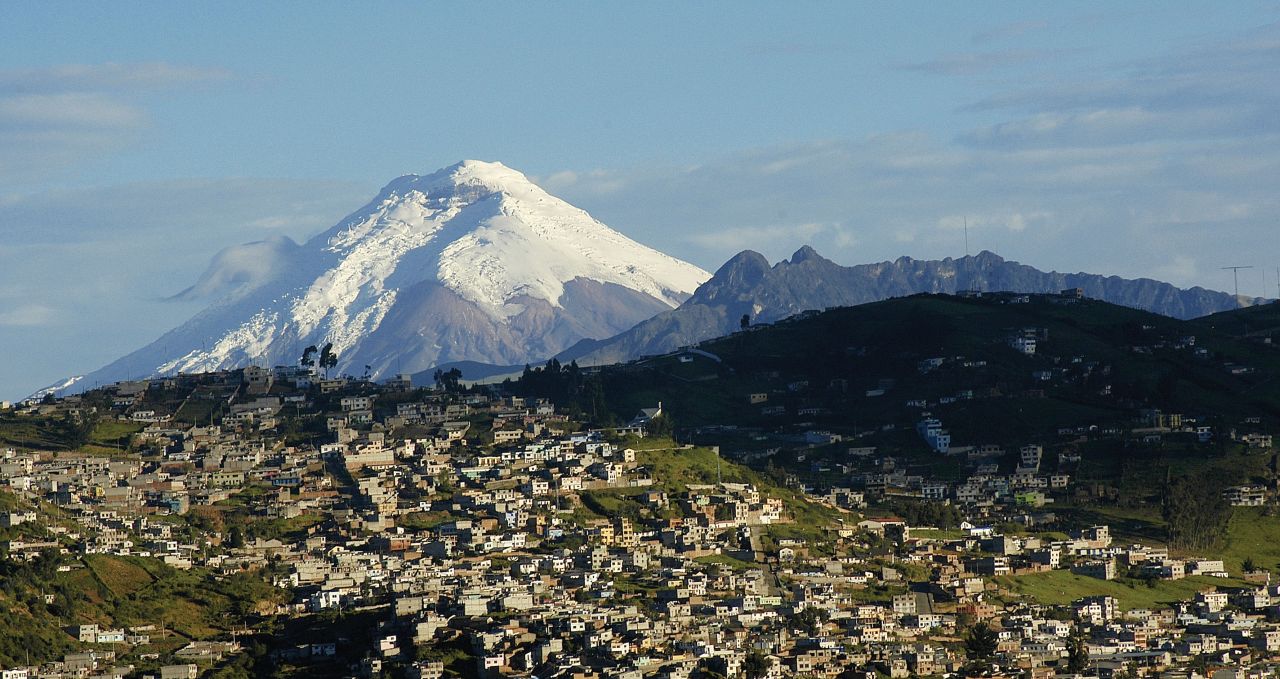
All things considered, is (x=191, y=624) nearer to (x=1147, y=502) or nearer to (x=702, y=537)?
(x=702, y=537)

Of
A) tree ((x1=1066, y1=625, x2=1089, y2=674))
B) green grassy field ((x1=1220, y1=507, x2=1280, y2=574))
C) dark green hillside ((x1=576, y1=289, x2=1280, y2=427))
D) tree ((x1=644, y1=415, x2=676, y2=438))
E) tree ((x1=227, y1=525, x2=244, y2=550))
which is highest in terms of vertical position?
dark green hillside ((x1=576, y1=289, x2=1280, y2=427))

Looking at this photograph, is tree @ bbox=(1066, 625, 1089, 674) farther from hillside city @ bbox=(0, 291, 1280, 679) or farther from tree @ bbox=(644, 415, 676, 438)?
tree @ bbox=(644, 415, 676, 438)

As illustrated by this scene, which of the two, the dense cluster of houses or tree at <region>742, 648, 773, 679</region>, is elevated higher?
the dense cluster of houses

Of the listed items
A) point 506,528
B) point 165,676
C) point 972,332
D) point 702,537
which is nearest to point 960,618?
point 702,537

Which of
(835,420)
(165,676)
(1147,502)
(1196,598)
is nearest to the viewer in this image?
(165,676)

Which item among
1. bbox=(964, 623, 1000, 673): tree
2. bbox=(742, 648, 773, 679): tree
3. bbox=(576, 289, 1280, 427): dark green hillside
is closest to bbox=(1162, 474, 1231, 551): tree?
bbox=(576, 289, 1280, 427): dark green hillside

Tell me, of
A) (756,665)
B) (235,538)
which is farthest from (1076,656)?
(235,538)
